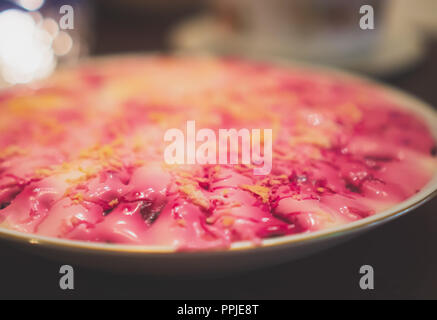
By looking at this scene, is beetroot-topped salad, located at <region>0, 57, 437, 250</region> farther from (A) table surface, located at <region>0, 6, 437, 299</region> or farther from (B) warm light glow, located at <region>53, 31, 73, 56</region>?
(B) warm light glow, located at <region>53, 31, 73, 56</region>

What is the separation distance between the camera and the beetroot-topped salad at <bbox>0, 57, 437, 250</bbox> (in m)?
0.62

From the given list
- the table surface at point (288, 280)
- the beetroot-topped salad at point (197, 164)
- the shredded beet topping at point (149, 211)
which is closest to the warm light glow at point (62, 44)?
the beetroot-topped salad at point (197, 164)

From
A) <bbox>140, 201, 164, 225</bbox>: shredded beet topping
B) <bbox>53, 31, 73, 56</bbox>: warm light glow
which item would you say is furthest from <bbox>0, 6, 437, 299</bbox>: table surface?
<bbox>53, 31, 73, 56</bbox>: warm light glow

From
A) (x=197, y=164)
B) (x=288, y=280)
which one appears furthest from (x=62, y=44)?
(x=288, y=280)

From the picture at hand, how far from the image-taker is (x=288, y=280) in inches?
26.9

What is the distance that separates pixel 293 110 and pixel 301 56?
0.66 m

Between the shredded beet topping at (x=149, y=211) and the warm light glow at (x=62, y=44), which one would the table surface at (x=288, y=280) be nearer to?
the shredded beet topping at (x=149, y=211)

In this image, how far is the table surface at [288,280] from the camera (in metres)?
0.66

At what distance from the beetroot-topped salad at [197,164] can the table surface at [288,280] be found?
0.31 ft

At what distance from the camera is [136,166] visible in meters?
0.73

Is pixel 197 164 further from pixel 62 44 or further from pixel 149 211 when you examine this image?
pixel 62 44
